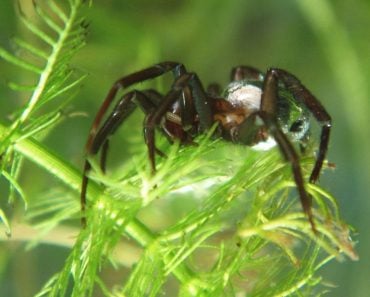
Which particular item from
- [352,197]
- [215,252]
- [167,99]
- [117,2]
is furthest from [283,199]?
[117,2]

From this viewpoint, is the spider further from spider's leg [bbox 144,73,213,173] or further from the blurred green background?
the blurred green background

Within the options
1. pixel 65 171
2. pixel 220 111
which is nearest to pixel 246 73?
pixel 220 111

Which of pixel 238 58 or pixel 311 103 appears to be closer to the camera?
pixel 311 103

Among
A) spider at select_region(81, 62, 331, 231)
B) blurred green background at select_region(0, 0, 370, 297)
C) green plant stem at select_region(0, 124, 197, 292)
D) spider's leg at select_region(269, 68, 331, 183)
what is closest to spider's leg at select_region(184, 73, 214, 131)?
spider at select_region(81, 62, 331, 231)

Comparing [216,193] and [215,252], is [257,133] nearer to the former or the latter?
[216,193]

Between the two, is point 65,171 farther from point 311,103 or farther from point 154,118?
point 311,103

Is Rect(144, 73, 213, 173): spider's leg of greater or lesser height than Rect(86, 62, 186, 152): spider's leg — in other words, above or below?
below

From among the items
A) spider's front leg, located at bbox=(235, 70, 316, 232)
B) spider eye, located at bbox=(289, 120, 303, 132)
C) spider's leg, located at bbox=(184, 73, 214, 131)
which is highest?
spider's leg, located at bbox=(184, 73, 214, 131)
